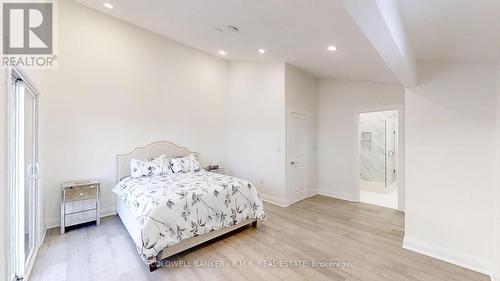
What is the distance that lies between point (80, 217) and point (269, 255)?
115 inches

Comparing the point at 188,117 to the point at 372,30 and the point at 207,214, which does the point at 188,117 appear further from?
the point at 372,30

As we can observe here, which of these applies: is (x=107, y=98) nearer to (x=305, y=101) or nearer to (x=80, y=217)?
(x=80, y=217)

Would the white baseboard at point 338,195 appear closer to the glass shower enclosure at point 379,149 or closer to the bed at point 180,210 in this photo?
the glass shower enclosure at point 379,149

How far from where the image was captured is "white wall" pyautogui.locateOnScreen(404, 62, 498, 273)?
2.36 metres

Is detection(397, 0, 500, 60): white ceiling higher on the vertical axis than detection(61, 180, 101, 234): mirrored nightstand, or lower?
higher

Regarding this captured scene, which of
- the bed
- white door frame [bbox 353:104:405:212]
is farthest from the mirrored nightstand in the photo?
white door frame [bbox 353:104:405:212]

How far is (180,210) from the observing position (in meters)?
2.71

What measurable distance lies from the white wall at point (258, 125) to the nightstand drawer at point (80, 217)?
9.83ft

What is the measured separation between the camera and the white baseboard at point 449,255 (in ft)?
7.74

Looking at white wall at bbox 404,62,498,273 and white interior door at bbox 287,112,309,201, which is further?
white interior door at bbox 287,112,309,201

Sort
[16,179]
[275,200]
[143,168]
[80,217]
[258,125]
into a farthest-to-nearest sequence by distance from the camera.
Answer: [258,125] → [275,200] → [143,168] → [80,217] → [16,179]

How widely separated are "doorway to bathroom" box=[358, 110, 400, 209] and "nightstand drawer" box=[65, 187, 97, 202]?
19.0 ft

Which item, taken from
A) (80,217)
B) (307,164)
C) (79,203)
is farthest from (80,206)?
(307,164)

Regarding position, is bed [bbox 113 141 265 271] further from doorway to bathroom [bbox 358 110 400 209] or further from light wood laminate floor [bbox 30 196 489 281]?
doorway to bathroom [bbox 358 110 400 209]
